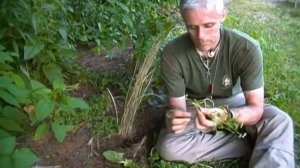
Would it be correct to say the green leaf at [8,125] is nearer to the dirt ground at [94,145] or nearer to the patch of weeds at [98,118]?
the dirt ground at [94,145]

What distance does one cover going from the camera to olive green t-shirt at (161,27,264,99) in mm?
2348

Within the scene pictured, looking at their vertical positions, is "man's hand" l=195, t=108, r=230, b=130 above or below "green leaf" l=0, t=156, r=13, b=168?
below

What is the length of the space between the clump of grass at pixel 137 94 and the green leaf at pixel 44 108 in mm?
796

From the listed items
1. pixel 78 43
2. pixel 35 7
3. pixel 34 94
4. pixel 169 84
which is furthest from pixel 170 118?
pixel 78 43

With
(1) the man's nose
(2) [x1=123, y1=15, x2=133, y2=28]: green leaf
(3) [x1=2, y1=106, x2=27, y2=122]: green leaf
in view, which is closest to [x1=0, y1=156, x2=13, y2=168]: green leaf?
(3) [x1=2, y1=106, x2=27, y2=122]: green leaf

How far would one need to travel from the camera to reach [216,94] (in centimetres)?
→ 257

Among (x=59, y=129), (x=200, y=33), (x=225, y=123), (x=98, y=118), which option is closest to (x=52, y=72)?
(x=98, y=118)

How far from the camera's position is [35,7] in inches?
92.3

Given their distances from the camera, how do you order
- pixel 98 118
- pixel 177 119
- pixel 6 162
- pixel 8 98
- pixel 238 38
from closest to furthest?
→ pixel 6 162
pixel 8 98
pixel 177 119
pixel 238 38
pixel 98 118

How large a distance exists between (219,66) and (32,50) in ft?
3.34

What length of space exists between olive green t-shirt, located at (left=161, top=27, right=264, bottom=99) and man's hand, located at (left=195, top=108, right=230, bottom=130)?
22cm

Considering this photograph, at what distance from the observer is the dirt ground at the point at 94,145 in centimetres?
242

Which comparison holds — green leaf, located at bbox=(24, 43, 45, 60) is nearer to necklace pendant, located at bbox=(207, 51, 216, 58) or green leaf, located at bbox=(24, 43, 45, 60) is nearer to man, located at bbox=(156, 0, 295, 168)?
man, located at bbox=(156, 0, 295, 168)

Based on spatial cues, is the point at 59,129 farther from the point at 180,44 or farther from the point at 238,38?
the point at 238,38
